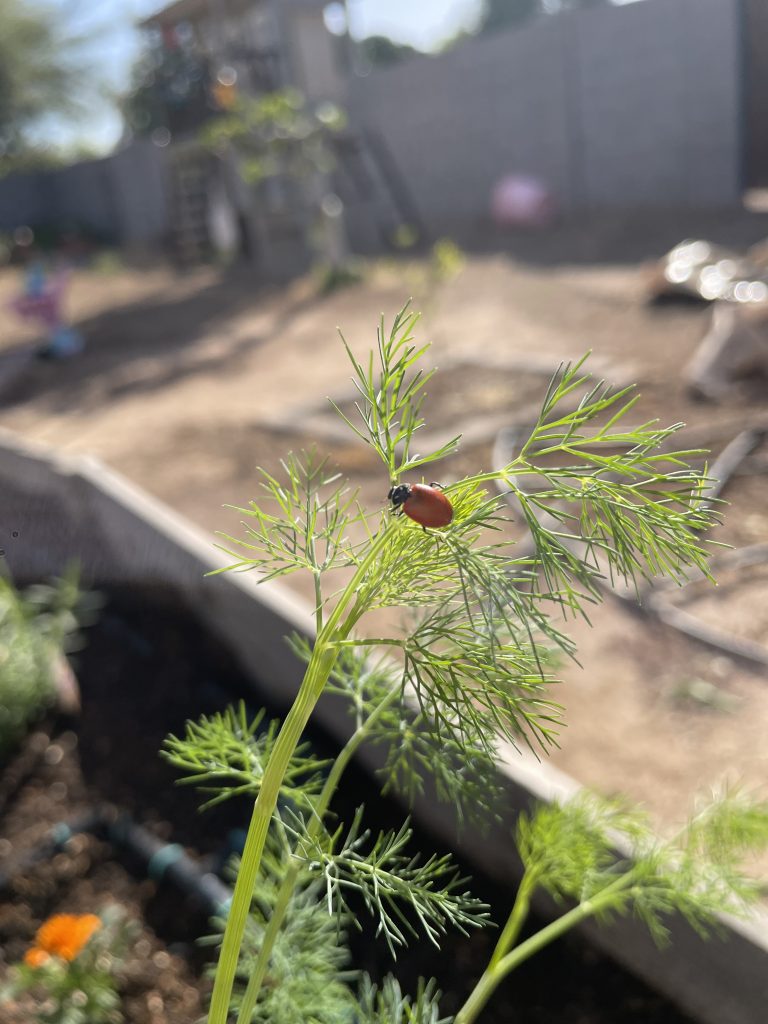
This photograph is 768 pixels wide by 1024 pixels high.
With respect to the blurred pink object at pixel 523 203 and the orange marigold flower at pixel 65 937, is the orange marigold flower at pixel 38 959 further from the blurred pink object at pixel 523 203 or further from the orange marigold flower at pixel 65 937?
the blurred pink object at pixel 523 203

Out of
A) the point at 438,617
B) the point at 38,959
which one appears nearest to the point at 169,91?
the point at 38,959

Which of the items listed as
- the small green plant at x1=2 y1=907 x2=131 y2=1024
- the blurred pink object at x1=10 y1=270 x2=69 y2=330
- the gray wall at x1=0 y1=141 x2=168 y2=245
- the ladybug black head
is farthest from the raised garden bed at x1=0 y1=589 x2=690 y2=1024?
the gray wall at x1=0 y1=141 x2=168 y2=245

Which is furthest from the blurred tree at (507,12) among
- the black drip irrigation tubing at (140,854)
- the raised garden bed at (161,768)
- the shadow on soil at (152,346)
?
the black drip irrigation tubing at (140,854)

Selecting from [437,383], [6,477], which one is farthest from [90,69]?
[6,477]

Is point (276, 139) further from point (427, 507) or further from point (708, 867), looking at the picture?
point (427, 507)

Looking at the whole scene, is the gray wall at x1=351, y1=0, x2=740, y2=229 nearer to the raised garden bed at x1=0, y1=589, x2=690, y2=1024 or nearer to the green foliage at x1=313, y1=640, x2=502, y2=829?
the raised garden bed at x1=0, y1=589, x2=690, y2=1024

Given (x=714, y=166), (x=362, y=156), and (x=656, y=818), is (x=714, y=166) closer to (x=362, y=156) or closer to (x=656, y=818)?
(x=362, y=156)
